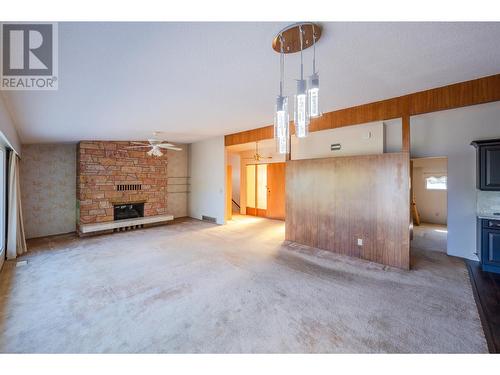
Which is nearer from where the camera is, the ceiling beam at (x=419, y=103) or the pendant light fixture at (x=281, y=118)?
the pendant light fixture at (x=281, y=118)

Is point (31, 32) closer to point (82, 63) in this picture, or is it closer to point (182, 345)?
point (82, 63)

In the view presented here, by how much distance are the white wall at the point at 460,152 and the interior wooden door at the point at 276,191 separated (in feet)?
13.7

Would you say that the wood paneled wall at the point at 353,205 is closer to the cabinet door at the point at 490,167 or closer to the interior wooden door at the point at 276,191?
the cabinet door at the point at 490,167

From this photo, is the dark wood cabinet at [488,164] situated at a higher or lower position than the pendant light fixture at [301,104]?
lower

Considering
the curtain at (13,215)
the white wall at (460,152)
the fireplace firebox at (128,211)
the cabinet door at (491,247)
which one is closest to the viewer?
the cabinet door at (491,247)

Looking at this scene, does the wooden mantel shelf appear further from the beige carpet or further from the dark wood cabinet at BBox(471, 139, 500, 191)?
the dark wood cabinet at BBox(471, 139, 500, 191)

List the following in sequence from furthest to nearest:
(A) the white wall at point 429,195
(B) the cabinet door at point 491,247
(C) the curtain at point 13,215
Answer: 1. (A) the white wall at point 429,195
2. (C) the curtain at point 13,215
3. (B) the cabinet door at point 491,247

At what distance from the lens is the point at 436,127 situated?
4285mm

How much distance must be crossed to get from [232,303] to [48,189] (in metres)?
6.15

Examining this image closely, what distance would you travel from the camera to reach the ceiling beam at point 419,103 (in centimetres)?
290

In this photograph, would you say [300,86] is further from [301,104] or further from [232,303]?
[232,303]

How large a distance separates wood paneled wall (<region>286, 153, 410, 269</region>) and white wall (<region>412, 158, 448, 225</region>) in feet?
14.8

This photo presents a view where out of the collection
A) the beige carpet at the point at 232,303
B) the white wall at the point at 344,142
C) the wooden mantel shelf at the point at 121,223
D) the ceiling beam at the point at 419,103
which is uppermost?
the ceiling beam at the point at 419,103

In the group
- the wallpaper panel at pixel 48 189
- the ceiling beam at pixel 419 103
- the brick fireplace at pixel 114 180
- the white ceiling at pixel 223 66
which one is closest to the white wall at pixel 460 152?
the ceiling beam at pixel 419 103
